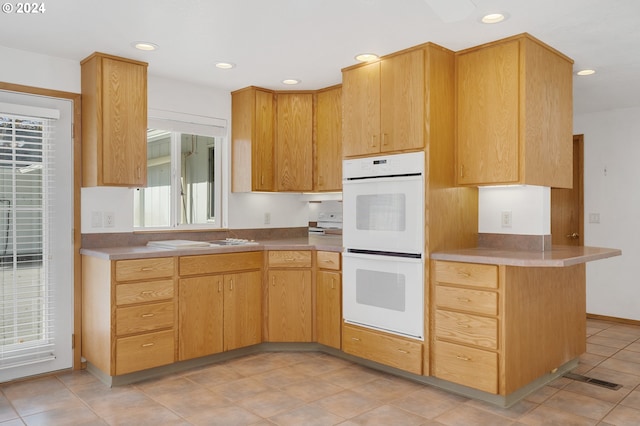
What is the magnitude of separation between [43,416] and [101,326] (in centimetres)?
67

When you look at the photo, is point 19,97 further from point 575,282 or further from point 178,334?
point 575,282

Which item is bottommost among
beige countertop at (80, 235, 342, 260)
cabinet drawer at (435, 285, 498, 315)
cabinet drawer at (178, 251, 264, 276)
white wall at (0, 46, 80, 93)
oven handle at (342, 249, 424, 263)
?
cabinet drawer at (435, 285, 498, 315)

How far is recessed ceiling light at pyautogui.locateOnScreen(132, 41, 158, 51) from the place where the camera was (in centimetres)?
313

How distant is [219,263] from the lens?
12.0 ft

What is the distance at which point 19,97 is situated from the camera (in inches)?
129

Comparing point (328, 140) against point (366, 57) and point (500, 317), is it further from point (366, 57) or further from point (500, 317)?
point (500, 317)

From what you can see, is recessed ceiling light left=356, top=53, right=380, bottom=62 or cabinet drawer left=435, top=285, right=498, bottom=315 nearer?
cabinet drawer left=435, top=285, right=498, bottom=315

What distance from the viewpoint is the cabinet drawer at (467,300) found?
2.80 m

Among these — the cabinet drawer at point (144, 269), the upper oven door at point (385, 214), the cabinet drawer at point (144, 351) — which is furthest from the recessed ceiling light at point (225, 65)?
the cabinet drawer at point (144, 351)

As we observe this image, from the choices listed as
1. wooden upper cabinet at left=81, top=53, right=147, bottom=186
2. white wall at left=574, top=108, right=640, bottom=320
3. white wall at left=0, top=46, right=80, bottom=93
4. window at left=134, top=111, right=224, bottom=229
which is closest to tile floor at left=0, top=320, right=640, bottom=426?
window at left=134, top=111, right=224, bottom=229

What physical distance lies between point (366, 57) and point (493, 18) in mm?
966

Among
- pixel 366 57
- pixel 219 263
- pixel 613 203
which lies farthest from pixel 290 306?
pixel 613 203

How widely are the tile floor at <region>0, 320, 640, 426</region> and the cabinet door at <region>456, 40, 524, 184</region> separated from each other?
4.65 feet

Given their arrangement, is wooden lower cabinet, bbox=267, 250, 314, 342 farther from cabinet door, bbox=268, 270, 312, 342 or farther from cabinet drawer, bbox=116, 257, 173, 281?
cabinet drawer, bbox=116, 257, 173, 281
